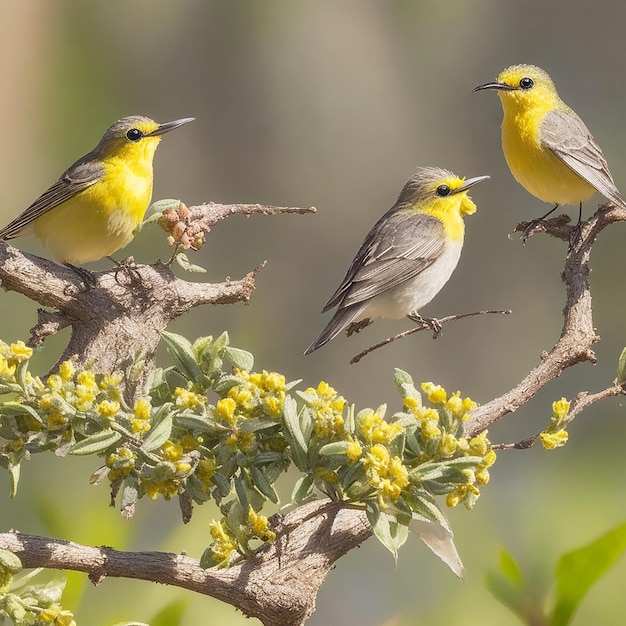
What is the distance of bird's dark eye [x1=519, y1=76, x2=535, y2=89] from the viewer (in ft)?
6.32

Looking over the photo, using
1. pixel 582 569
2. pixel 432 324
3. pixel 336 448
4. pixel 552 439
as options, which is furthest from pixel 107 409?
pixel 582 569

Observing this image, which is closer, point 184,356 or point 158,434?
point 158,434

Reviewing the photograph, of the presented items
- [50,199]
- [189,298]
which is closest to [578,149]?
[189,298]

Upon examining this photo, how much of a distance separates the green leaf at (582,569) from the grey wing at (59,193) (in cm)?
118

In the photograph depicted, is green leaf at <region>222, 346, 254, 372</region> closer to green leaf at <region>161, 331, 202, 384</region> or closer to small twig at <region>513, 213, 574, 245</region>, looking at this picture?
green leaf at <region>161, 331, 202, 384</region>

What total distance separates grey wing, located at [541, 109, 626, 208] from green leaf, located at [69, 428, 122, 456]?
42.1 inches

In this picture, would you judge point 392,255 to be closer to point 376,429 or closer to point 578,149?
point 578,149

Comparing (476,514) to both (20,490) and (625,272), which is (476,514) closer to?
(625,272)

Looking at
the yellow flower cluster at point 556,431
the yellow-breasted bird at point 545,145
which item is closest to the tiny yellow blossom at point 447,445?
the yellow flower cluster at point 556,431

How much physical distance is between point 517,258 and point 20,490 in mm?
1710

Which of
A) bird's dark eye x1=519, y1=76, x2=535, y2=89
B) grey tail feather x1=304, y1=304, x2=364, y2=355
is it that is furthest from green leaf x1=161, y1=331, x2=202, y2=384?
bird's dark eye x1=519, y1=76, x2=535, y2=89

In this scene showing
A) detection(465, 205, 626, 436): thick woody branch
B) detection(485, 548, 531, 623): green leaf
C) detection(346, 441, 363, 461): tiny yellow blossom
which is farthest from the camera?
detection(485, 548, 531, 623): green leaf

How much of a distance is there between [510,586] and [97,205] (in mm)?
1214

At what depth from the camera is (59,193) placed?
5.18 feet
